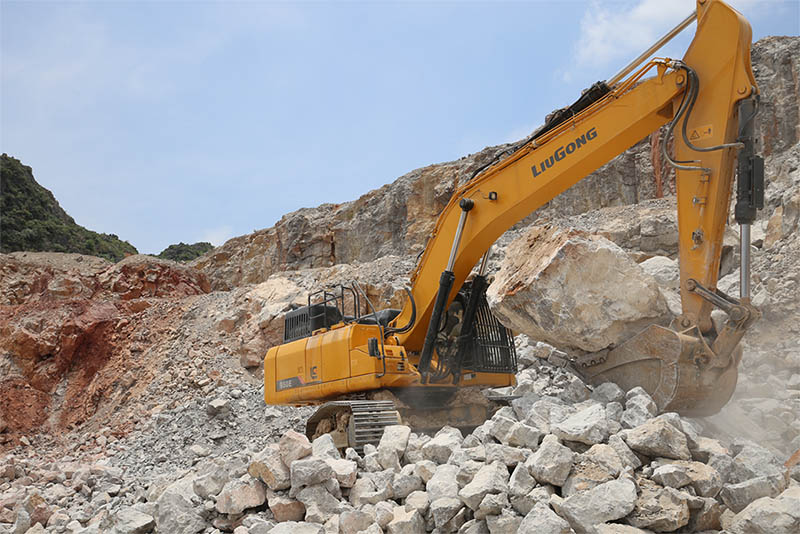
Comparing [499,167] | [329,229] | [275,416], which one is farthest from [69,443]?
[329,229]

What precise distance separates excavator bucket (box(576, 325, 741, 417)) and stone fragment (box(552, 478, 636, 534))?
2.18 m

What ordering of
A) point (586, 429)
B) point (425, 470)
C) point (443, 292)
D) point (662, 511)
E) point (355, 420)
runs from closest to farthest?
point (662, 511) < point (586, 429) < point (425, 470) < point (355, 420) < point (443, 292)

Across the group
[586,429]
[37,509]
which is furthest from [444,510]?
[37,509]

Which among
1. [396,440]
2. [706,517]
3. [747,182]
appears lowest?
[706,517]

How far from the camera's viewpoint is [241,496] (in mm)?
4773

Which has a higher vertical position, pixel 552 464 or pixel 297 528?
pixel 552 464

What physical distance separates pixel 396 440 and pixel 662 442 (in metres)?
2.16

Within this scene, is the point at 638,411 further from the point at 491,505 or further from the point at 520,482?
the point at 491,505

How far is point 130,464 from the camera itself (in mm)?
10523

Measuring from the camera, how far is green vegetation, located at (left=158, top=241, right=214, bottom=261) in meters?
55.1

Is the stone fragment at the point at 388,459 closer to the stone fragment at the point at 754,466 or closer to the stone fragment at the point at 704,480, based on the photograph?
the stone fragment at the point at 704,480

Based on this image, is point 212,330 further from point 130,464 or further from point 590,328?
point 590,328

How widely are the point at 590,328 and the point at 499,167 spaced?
76.0 inches

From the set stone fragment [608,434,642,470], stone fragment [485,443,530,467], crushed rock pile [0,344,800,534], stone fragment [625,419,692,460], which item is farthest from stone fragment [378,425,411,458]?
stone fragment [625,419,692,460]
